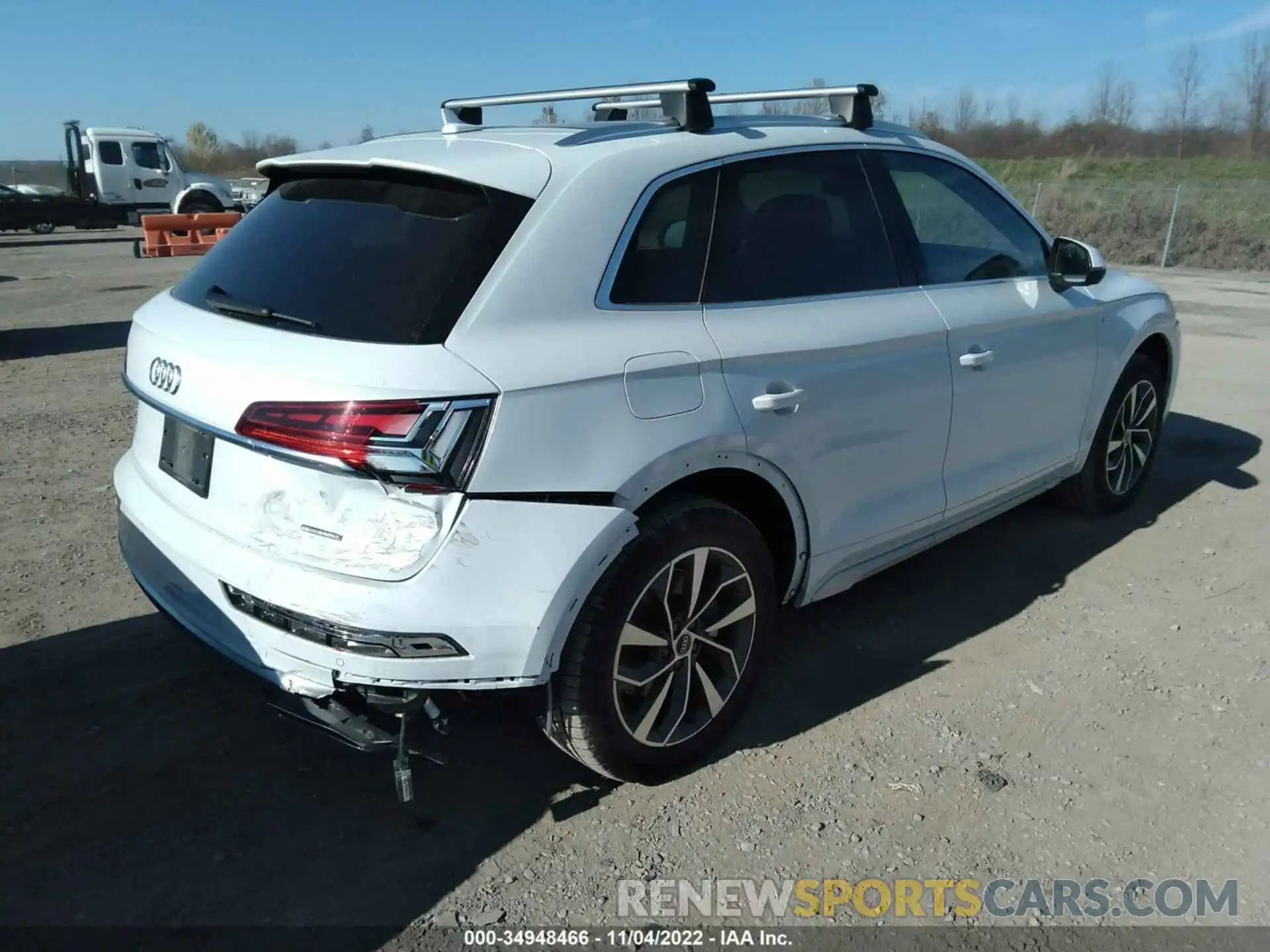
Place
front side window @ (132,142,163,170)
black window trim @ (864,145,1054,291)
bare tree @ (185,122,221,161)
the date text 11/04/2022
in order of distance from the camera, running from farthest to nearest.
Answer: bare tree @ (185,122,221,161) < front side window @ (132,142,163,170) < black window trim @ (864,145,1054,291) < the date text 11/04/2022

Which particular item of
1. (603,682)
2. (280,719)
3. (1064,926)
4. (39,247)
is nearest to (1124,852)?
(1064,926)

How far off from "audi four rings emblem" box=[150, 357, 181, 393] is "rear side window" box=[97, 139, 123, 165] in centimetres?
2594

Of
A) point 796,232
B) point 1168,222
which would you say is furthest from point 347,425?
point 1168,222

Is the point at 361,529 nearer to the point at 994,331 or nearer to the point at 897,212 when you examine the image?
the point at 897,212

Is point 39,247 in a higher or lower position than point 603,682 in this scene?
lower

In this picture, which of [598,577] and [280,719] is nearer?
[598,577]

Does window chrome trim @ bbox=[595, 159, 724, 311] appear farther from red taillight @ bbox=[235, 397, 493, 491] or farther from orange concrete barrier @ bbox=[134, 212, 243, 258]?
orange concrete barrier @ bbox=[134, 212, 243, 258]

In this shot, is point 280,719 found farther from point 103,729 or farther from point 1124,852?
point 1124,852

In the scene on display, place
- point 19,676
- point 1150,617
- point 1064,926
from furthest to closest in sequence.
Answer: point 1150,617 < point 19,676 < point 1064,926

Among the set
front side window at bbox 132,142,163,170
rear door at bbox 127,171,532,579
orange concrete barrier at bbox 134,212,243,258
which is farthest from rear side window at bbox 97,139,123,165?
rear door at bbox 127,171,532,579

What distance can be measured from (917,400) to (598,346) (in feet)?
4.58

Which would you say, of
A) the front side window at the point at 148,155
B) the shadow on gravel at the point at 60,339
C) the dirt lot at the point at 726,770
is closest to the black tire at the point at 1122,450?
the dirt lot at the point at 726,770

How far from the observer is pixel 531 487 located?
7.91ft

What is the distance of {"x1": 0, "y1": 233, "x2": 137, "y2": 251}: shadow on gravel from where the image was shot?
24.5 metres
